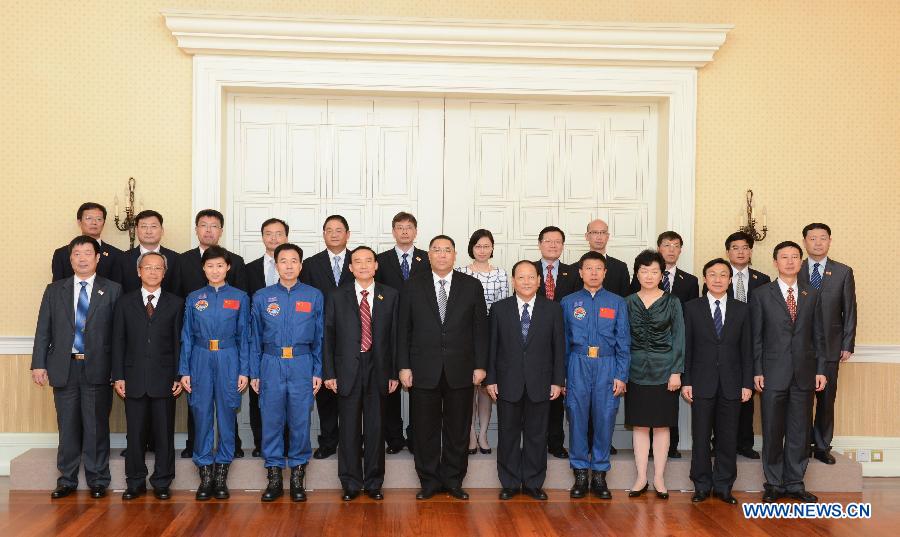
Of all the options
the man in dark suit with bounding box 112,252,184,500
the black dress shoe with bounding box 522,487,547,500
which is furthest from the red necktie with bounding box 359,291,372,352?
the black dress shoe with bounding box 522,487,547,500

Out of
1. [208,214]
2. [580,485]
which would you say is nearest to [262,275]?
[208,214]

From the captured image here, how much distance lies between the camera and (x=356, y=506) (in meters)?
4.57

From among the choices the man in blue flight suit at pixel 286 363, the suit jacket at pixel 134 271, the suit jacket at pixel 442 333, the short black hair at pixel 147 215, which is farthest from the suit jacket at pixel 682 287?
the short black hair at pixel 147 215

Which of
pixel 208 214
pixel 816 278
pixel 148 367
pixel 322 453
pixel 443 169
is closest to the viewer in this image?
pixel 148 367

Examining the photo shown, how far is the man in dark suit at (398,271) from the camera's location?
5.21 m

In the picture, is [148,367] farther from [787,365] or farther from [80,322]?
[787,365]

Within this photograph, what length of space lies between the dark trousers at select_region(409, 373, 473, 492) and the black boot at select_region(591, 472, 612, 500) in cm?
79

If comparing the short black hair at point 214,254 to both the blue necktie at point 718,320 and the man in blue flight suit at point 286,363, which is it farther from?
the blue necktie at point 718,320

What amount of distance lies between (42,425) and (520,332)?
3.47 m

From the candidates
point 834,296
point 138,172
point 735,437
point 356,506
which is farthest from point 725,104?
point 138,172

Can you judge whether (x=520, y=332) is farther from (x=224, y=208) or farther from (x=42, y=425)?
(x=42, y=425)

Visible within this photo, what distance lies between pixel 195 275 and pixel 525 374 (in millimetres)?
2184

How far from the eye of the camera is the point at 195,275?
5.06 meters

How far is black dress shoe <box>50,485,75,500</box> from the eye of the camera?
4691 mm
